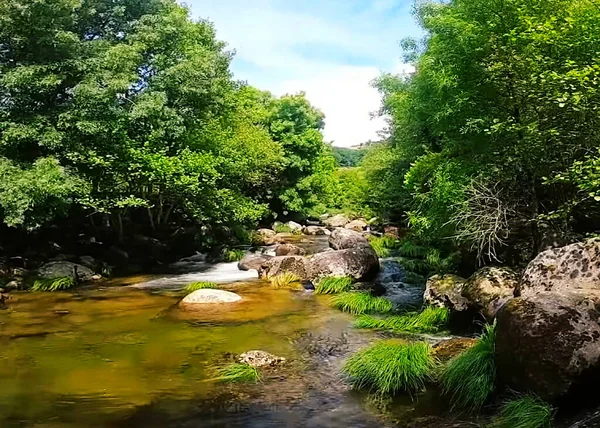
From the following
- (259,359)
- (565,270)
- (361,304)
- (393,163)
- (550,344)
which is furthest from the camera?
(393,163)

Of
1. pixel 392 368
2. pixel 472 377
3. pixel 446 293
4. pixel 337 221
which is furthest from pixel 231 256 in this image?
pixel 337 221

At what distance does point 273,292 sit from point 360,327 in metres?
4.93

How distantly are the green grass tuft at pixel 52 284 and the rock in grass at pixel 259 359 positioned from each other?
31.3ft

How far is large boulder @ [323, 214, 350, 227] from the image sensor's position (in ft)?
149

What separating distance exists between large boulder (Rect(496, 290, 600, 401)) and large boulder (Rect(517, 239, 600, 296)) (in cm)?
155

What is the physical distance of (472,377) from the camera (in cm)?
741

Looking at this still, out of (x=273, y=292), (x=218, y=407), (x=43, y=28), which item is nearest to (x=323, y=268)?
(x=273, y=292)

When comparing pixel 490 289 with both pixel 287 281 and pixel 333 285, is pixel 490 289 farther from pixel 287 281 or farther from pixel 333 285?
→ pixel 287 281

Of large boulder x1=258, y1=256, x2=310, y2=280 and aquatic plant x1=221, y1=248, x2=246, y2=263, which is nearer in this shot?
large boulder x1=258, y1=256, x2=310, y2=280

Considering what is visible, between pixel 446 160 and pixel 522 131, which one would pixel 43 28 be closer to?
pixel 446 160

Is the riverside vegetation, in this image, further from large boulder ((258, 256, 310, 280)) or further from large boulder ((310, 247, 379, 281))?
large boulder ((310, 247, 379, 281))

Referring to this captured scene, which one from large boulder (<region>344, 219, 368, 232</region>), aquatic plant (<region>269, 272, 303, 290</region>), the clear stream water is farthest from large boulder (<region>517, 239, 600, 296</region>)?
large boulder (<region>344, 219, 368, 232</region>)

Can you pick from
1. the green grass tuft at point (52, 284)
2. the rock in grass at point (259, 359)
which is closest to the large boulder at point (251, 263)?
the green grass tuft at point (52, 284)

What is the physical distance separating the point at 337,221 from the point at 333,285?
99.2 ft
